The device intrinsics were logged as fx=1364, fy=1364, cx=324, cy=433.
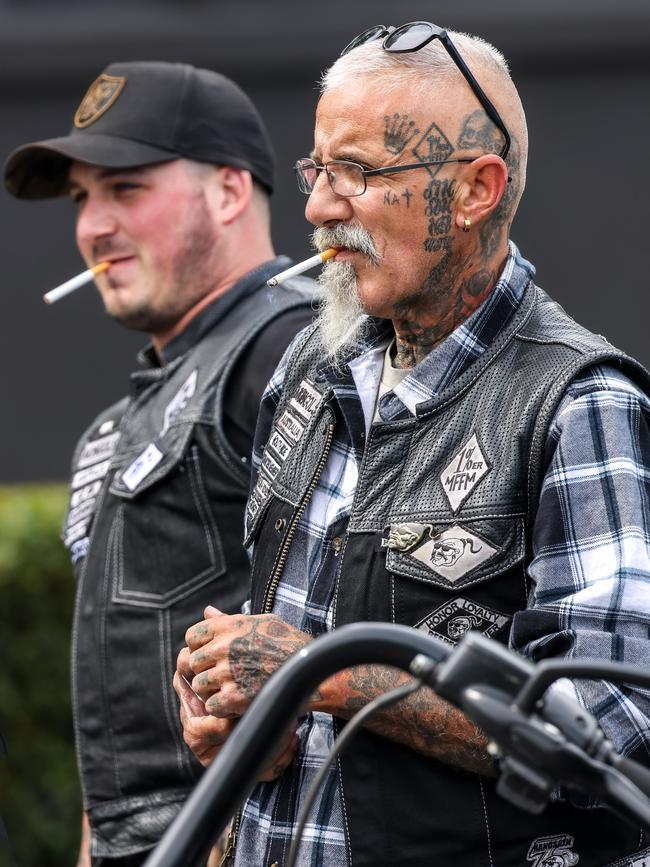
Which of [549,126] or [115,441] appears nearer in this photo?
[115,441]

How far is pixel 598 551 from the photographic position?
1917mm

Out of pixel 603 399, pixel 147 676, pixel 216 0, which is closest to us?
pixel 603 399

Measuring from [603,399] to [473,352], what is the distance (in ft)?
0.91

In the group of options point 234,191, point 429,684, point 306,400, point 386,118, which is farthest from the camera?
point 234,191

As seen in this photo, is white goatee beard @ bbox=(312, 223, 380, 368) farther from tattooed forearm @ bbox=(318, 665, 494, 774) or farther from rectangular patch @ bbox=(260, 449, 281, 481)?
tattooed forearm @ bbox=(318, 665, 494, 774)

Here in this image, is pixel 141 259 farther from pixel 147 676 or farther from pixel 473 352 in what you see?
pixel 473 352

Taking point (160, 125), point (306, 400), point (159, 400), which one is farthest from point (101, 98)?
point (306, 400)

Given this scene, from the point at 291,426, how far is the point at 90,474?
112 centimetres

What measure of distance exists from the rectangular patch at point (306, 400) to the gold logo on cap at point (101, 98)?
1.38 meters

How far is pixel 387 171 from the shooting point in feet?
7.16

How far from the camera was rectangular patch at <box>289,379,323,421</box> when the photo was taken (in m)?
2.38

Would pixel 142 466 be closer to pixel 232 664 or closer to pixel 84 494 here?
pixel 84 494

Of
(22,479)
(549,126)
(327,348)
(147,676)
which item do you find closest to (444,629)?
(327,348)

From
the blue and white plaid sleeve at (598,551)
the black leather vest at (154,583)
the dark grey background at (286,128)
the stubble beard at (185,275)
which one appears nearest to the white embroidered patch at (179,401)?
the black leather vest at (154,583)
